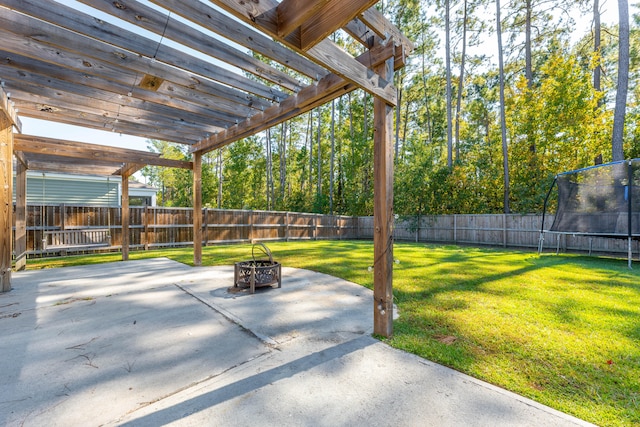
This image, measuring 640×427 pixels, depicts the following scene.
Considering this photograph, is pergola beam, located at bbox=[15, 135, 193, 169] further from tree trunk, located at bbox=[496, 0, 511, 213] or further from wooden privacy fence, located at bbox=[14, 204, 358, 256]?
tree trunk, located at bbox=[496, 0, 511, 213]

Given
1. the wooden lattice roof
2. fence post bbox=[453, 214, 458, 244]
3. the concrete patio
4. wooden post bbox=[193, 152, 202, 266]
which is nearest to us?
the concrete patio

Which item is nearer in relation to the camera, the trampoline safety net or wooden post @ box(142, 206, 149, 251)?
the trampoline safety net

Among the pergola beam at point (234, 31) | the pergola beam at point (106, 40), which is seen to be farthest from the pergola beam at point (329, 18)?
the pergola beam at point (106, 40)

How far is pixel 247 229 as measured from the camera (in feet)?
38.2

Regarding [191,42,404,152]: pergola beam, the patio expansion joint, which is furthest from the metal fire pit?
[191,42,404,152]: pergola beam

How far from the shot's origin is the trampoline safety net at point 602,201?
19.4ft

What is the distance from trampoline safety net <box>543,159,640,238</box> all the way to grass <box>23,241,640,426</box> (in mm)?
1901

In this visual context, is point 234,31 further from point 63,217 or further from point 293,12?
point 63,217

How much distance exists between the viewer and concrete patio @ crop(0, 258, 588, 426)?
4.77 feet

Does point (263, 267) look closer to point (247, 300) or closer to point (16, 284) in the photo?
point (247, 300)

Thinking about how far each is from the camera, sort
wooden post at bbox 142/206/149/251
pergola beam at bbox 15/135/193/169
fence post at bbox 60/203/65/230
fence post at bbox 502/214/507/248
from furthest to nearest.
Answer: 1. fence post at bbox 502/214/507/248
2. wooden post at bbox 142/206/149/251
3. fence post at bbox 60/203/65/230
4. pergola beam at bbox 15/135/193/169

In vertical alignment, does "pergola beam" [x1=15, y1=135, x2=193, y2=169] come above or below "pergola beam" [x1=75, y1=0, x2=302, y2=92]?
below

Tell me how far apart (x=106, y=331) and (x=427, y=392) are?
2.76m

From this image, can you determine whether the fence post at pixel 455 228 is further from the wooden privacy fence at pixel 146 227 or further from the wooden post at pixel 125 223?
the wooden post at pixel 125 223
